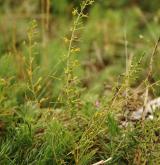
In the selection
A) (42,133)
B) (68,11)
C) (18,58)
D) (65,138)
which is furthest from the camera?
(68,11)

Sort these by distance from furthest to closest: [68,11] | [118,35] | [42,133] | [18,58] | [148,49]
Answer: [68,11]
[118,35]
[148,49]
[18,58]
[42,133]

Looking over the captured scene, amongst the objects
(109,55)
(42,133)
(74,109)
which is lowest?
(109,55)

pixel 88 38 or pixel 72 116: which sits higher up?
pixel 72 116

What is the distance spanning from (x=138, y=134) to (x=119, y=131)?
0.37ft

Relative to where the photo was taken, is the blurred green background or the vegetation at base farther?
the blurred green background

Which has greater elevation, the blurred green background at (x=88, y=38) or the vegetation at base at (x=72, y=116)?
the vegetation at base at (x=72, y=116)

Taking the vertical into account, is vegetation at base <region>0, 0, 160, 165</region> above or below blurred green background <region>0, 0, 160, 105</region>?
above

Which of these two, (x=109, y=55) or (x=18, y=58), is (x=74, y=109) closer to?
(x=18, y=58)

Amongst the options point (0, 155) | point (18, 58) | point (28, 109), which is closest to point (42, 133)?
point (28, 109)

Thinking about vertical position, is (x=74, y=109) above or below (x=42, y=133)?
above

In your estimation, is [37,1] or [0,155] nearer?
[0,155]

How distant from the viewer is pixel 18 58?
9.46 ft

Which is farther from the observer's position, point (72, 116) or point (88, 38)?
point (88, 38)

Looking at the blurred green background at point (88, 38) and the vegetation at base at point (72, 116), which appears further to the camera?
the blurred green background at point (88, 38)
